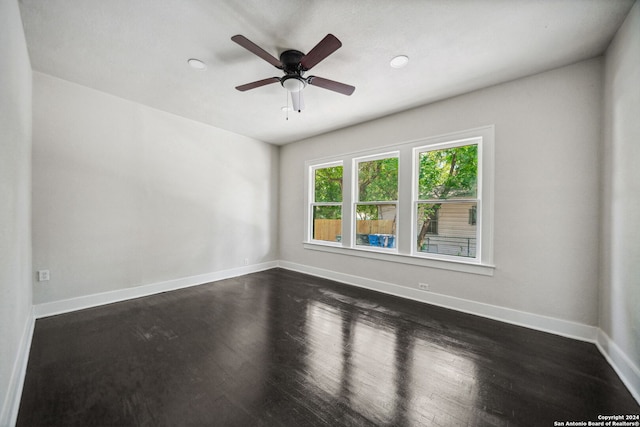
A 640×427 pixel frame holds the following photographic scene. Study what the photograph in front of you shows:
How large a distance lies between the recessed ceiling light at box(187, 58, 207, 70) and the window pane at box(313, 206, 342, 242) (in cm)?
309

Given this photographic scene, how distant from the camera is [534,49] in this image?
2295 millimetres

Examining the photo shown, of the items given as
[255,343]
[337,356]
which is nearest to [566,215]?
[337,356]

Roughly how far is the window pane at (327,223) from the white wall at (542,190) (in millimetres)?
1950

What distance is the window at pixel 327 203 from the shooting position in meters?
4.74

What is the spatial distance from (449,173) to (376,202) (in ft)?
3.96

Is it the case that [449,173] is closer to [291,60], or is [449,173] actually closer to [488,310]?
[488,310]

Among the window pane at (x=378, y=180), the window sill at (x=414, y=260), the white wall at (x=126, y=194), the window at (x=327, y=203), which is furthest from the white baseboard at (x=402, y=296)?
the window pane at (x=378, y=180)

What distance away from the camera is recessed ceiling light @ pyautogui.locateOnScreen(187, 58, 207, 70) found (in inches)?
98.3

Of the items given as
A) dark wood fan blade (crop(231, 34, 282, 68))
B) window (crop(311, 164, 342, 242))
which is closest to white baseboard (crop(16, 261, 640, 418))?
window (crop(311, 164, 342, 242))

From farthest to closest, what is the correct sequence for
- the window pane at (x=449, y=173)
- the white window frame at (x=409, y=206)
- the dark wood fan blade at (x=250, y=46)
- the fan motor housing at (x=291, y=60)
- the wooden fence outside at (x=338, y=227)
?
the wooden fence outside at (x=338, y=227) < the window pane at (x=449, y=173) < the white window frame at (x=409, y=206) < the fan motor housing at (x=291, y=60) < the dark wood fan blade at (x=250, y=46)

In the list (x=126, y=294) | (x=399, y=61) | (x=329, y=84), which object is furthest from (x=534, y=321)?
(x=126, y=294)

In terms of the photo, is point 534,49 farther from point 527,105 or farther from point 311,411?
point 311,411

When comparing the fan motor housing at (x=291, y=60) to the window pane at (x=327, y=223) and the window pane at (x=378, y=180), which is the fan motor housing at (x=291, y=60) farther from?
the window pane at (x=327, y=223)

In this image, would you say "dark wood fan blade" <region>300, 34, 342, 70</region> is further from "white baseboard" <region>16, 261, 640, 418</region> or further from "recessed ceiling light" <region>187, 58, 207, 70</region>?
"white baseboard" <region>16, 261, 640, 418</region>
